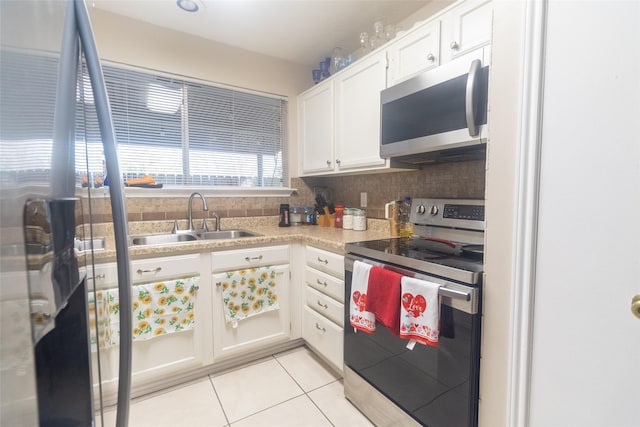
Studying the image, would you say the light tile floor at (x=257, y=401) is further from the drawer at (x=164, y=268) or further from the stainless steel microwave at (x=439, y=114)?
the stainless steel microwave at (x=439, y=114)

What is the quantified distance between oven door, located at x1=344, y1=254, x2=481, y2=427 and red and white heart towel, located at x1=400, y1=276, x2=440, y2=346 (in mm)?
29

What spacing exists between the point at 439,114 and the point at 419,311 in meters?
0.92

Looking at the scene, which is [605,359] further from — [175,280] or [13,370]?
[175,280]

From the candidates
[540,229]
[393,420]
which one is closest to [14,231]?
[540,229]

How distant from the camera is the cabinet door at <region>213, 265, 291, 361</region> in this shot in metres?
1.86

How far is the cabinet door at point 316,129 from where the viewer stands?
2.33 meters

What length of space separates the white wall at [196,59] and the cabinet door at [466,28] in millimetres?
1611

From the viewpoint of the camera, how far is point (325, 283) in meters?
1.86

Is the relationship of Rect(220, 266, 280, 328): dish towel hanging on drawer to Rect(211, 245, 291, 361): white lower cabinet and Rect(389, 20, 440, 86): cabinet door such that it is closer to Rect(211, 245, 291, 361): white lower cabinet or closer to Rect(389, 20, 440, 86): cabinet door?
Rect(211, 245, 291, 361): white lower cabinet

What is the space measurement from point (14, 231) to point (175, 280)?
1556 mm

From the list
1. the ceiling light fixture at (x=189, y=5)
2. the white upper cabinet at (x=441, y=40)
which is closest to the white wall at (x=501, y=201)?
the white upper cabinet at (x=441, y=40)

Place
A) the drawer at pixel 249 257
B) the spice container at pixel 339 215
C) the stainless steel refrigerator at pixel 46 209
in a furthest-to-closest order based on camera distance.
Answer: the spice container at pixel 339 215 → the drawer at pixel 249 257 → the stainless steel refrigerator at pixel 46 209

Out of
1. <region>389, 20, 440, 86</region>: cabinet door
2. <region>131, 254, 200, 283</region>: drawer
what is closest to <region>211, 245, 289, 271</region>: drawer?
<region>131, 254, 200, 283</region>: drawer

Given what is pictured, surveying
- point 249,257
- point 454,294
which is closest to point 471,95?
point 454,294
